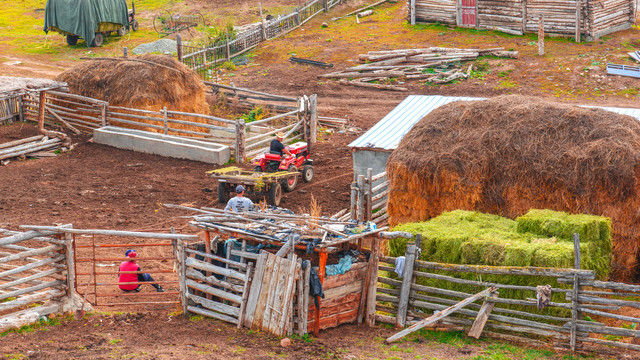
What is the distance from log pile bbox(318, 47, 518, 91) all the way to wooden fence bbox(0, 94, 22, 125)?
43.2ft

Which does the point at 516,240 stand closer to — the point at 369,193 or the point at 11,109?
the point at 369,193

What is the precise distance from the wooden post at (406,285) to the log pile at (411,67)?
20081mm

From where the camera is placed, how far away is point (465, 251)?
1142cm

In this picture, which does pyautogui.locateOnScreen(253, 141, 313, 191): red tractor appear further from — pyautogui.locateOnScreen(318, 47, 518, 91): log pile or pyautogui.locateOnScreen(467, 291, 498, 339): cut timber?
pyautogui.locateOnScreen(318, 47, 518, 91): log pile

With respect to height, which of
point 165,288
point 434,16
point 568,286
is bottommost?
point 165,288

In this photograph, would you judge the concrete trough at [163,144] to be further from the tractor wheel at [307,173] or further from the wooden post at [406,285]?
the wooden post at [406,285]

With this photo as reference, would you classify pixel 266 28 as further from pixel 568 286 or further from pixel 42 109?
pixel 568 286

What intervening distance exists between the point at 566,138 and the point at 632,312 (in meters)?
3.86

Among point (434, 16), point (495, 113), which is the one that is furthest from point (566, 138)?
point (434, 16)

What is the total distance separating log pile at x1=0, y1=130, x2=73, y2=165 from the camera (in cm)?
2173

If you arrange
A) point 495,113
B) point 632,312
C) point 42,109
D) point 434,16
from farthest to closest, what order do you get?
point 434,16, point 42,109, point 495,113, point 632,312

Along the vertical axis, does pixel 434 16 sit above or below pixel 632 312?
above

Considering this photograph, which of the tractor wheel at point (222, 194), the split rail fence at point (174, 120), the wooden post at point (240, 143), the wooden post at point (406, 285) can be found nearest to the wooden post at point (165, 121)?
the split rail fence at point (174, 120)

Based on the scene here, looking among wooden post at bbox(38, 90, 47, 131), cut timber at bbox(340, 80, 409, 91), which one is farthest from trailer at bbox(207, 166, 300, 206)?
cut timber at bbox(340, 80, 409, 91)
